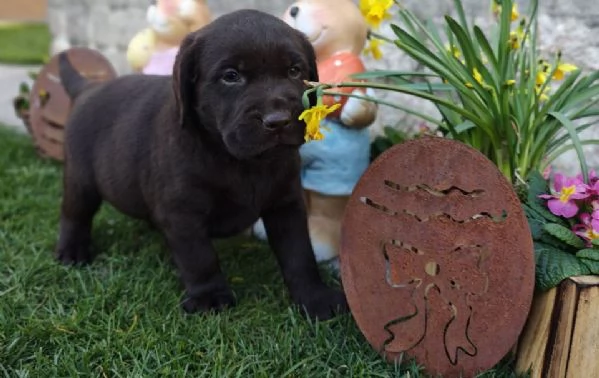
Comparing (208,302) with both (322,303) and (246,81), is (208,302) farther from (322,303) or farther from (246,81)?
(246,81)

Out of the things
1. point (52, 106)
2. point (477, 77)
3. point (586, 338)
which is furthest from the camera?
point (52, 106)

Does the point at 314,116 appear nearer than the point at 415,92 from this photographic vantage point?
Yes

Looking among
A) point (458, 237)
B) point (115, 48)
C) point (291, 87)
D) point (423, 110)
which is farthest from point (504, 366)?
point (115, 48)

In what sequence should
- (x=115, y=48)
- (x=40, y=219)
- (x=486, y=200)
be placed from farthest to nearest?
(x=115, y=48), (x=40, y=219), (x=486, y=200)

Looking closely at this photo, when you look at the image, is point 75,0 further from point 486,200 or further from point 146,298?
point 486,200

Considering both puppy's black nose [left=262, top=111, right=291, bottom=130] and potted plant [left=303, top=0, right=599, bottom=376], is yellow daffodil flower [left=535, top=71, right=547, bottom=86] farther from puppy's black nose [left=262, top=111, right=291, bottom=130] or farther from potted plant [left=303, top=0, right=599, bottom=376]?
puppy's black nose [left=262, top=111, right=291, bottom=130]

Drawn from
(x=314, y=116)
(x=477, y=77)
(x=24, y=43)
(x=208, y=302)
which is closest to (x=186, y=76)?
(x=314, y=116)

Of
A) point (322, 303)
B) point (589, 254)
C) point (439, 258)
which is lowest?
point (322, 303)
